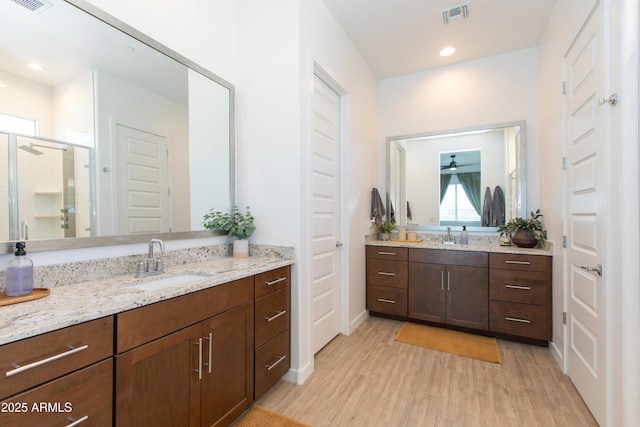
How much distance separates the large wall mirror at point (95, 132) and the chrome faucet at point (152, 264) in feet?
0.33

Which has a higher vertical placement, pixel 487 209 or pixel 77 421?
pixel 487 209

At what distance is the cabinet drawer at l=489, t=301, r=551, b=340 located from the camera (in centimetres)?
261

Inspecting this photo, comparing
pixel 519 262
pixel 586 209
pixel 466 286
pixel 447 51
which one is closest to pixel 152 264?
pixel 586 209

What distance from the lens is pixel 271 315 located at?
1904mm

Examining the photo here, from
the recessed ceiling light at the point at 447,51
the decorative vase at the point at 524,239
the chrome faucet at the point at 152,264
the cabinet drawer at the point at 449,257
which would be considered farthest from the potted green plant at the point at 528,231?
the chrome faucet at the point at 152,264

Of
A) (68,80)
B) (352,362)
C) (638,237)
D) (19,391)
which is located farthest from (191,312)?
(638,237)

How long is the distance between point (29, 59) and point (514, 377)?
139 inches

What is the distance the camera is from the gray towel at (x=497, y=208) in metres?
3.22

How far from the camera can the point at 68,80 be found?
144 centimetres

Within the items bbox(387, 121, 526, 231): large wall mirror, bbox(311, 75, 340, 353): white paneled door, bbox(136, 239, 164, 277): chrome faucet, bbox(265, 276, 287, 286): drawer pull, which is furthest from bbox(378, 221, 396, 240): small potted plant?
bbox(136, 239, 164, 277): chrome faucet

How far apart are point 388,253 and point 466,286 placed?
84 centimetres

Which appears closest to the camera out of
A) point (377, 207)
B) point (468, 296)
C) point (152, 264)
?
point (152, 264)

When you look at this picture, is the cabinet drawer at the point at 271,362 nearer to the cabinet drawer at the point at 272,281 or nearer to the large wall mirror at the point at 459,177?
the cabinet drawer at the point at 272,281

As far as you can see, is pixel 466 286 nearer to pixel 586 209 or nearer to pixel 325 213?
pixel 586 209
